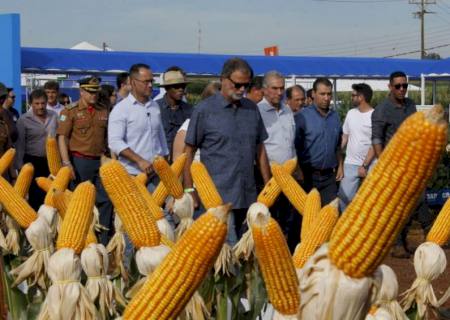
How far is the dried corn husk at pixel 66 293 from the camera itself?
10.5ft

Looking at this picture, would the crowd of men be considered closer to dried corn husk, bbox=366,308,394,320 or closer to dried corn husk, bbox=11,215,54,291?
dried corn husk, bbox=11,215,54,291

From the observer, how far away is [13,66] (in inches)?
624

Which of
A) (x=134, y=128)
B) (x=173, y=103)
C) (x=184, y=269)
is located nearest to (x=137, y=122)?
(x=134, y=128)

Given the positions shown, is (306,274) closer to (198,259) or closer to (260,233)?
(198,259)

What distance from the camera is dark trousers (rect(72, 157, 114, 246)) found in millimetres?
8805

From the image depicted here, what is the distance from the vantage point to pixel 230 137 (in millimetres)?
6980

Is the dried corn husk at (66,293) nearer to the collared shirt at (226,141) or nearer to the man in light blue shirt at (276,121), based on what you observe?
the collared shirt at (226,141)

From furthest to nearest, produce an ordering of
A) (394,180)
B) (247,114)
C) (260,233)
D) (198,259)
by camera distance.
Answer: (247,114) < (260,233) < (198,259) < (394,180)

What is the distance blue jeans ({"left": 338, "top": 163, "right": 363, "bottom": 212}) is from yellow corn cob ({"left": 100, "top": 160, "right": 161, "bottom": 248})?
23.8ft

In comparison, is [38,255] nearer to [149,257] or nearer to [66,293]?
[66,293]

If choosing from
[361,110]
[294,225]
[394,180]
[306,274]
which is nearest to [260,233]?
[306,274]

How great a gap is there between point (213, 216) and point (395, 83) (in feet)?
26.1

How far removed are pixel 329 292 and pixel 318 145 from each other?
23.9 ft

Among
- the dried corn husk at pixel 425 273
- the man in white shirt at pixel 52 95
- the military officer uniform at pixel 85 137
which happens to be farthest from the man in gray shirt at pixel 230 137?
the man in white shirt at pixel 52 95
